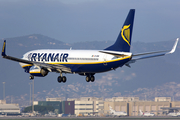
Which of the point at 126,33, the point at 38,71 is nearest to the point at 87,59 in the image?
the point at 126,33

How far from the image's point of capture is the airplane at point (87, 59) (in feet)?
251

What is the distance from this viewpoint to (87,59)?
79.4 meters

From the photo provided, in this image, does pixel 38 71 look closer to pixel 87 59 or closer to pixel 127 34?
pixel 87 59

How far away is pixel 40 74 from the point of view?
265ft

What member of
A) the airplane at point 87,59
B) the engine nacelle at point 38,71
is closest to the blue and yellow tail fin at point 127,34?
the airplane at point 87,59

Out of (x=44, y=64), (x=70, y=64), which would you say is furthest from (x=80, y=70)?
(x=44, y=64)

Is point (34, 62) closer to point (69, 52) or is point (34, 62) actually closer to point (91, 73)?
point (69, 52)

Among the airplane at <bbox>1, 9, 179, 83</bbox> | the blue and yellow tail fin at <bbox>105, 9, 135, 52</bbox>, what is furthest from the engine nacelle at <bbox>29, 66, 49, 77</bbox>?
the blue and yellow tail fin at <bbox>105, 9, 135, 52</bbox>

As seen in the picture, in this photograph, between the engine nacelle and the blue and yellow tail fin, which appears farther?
the engine nacelle

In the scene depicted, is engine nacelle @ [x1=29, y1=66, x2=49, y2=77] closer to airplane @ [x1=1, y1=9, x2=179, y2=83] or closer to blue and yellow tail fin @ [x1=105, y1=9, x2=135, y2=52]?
airplane @ [x1=1, y1=9, x2=179, y2=83]

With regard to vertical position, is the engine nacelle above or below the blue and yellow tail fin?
below

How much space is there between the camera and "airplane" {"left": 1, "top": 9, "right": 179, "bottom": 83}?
251 feet

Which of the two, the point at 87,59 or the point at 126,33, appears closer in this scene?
the point at 126,33

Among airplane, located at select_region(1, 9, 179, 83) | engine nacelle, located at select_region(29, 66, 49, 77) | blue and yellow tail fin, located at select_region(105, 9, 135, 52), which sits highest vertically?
blue and yellow tail fin, located at select_region(105, 9, 135, 52)
